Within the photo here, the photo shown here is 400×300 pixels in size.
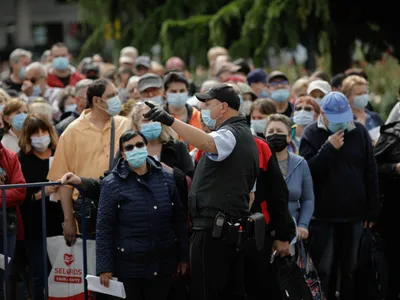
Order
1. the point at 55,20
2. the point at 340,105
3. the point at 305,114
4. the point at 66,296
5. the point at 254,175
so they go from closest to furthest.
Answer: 1. the point at 254,175
2. the point at 66,296
3. the point at 340,105
4. the point at 305,114
5. the point at 55,20

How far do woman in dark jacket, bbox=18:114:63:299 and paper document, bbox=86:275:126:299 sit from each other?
1.11 metres

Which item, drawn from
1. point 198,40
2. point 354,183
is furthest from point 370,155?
point 198,40

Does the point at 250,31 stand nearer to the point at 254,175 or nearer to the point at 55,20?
the point at 254,175

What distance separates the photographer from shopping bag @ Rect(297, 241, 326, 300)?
27.8 ft

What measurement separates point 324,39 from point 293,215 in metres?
7.38

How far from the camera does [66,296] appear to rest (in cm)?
835

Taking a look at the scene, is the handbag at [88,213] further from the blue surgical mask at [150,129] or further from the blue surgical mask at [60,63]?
the blue surgical mask at [60,63]

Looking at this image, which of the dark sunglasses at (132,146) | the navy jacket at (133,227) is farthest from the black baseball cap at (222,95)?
the navy jacket at (133,227)

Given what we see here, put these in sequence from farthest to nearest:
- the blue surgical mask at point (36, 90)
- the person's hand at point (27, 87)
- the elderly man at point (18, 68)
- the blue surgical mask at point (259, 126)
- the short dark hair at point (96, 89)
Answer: the elderly man at point (18, 68), the blue surgical mask at point (36, 90), the person's hand at point (27, 87), the blue surgical mask at point (259, 126), the short dark hair at point (96, 89)

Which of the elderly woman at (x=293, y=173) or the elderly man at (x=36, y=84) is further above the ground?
the elderly man at (x=36, y=84)

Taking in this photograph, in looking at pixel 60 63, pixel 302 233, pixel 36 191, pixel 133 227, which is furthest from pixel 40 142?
pixel 60 63

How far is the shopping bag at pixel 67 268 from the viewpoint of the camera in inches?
328

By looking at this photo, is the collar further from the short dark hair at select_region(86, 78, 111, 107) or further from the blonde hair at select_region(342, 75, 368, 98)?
the short dark hair at select_region(86, 78, 111, 107)

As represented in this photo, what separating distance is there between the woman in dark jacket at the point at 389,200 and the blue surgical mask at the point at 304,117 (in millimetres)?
723
